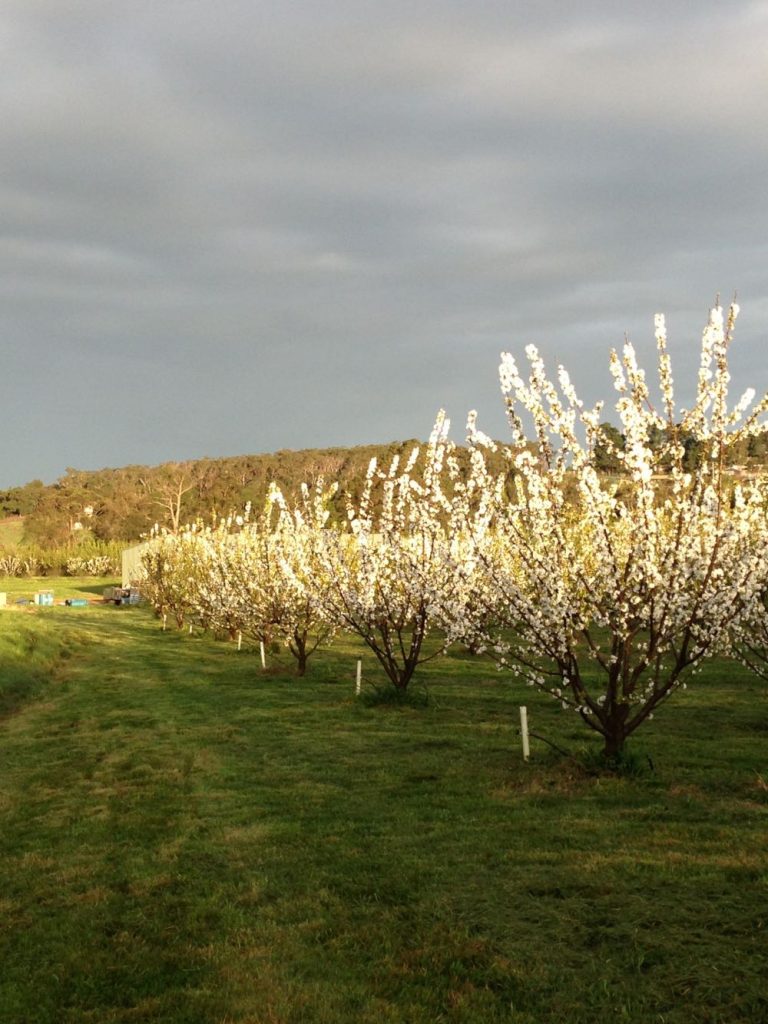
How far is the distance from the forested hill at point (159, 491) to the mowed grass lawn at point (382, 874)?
352 feet

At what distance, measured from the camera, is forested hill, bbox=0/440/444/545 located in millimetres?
142375

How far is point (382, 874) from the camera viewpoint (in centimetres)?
1064

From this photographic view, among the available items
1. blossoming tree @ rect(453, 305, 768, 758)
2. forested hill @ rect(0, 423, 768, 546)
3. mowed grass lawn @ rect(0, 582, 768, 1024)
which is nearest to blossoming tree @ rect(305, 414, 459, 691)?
mowed grass lawn @ rect(0, 582, 768, 1024)

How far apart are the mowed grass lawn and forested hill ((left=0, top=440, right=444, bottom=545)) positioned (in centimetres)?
10731

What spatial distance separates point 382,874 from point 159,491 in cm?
13204

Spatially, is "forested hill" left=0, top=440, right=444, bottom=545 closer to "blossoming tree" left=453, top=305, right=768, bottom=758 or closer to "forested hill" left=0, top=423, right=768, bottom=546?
"forested hill" left=0, top=423, right=768, bottom=546

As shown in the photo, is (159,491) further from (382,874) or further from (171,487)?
(382,874)

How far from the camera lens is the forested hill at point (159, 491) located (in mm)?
142375

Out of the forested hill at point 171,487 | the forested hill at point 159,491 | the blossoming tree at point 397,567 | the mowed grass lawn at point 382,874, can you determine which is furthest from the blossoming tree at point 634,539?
the forested hill at point 159,491

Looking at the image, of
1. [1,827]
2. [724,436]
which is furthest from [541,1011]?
[1,827]

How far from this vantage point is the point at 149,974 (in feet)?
27.0

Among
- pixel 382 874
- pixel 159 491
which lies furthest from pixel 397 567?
pixel 159 491

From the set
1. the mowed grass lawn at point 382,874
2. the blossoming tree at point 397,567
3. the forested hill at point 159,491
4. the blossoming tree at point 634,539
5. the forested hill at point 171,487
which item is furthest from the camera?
the forested hill at point 159,491

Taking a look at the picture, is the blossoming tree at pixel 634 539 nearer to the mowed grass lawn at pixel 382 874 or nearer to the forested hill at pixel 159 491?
the mowed grass lawn at pixel 382 874
